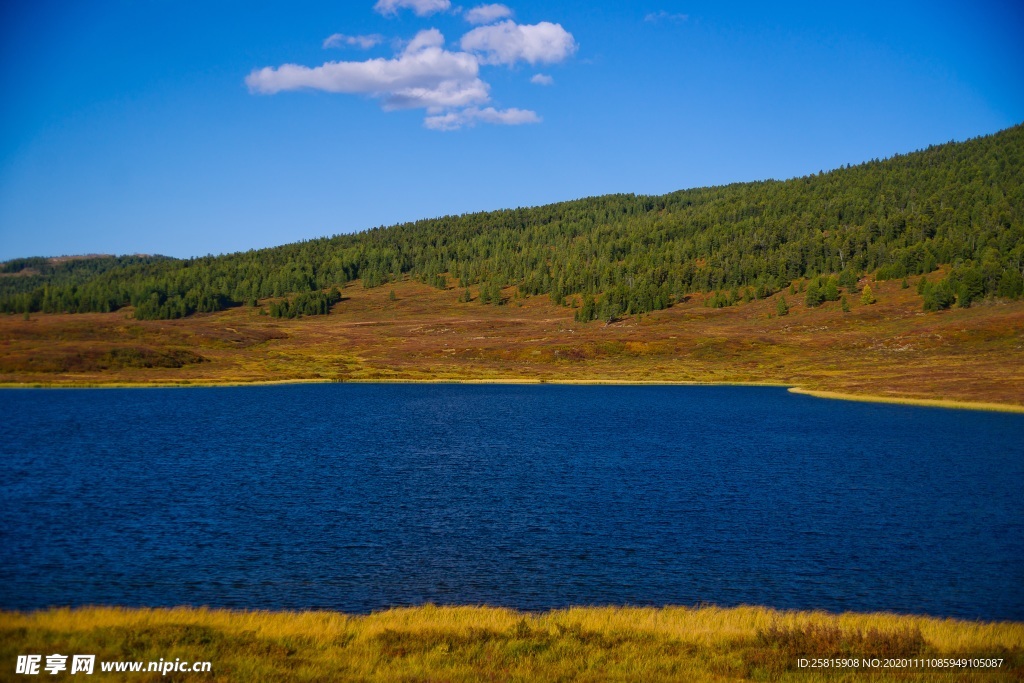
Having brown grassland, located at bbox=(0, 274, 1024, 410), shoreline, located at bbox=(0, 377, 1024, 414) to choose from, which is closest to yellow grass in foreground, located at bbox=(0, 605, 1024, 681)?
shoreline, located at bbox=(0, 377, 1024, 414)

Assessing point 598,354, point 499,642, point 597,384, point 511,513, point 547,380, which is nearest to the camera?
point 499,642

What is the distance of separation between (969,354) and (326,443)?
11763 cm

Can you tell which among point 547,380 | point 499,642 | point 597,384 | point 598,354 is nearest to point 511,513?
point 499,642

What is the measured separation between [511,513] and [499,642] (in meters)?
19.5

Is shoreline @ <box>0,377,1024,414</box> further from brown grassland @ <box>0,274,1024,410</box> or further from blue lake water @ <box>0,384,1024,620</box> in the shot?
blue lake water @ <box>0,384,1024,620</box>

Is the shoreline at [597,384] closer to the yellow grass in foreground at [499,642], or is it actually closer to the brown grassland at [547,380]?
the brown grassland at [547,380]

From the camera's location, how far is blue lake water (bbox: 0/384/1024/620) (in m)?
29.8

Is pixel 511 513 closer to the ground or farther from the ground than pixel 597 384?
farther from the ground

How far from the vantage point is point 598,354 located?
156 m

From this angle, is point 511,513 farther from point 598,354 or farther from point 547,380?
point 598,354

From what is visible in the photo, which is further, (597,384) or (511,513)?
(597,384)

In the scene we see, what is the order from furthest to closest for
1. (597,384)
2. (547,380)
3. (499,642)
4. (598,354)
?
(598,354) → (547,380) → (597,384) → (499,642)

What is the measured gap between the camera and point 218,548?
114 feet

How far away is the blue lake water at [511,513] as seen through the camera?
29844 millimetres
